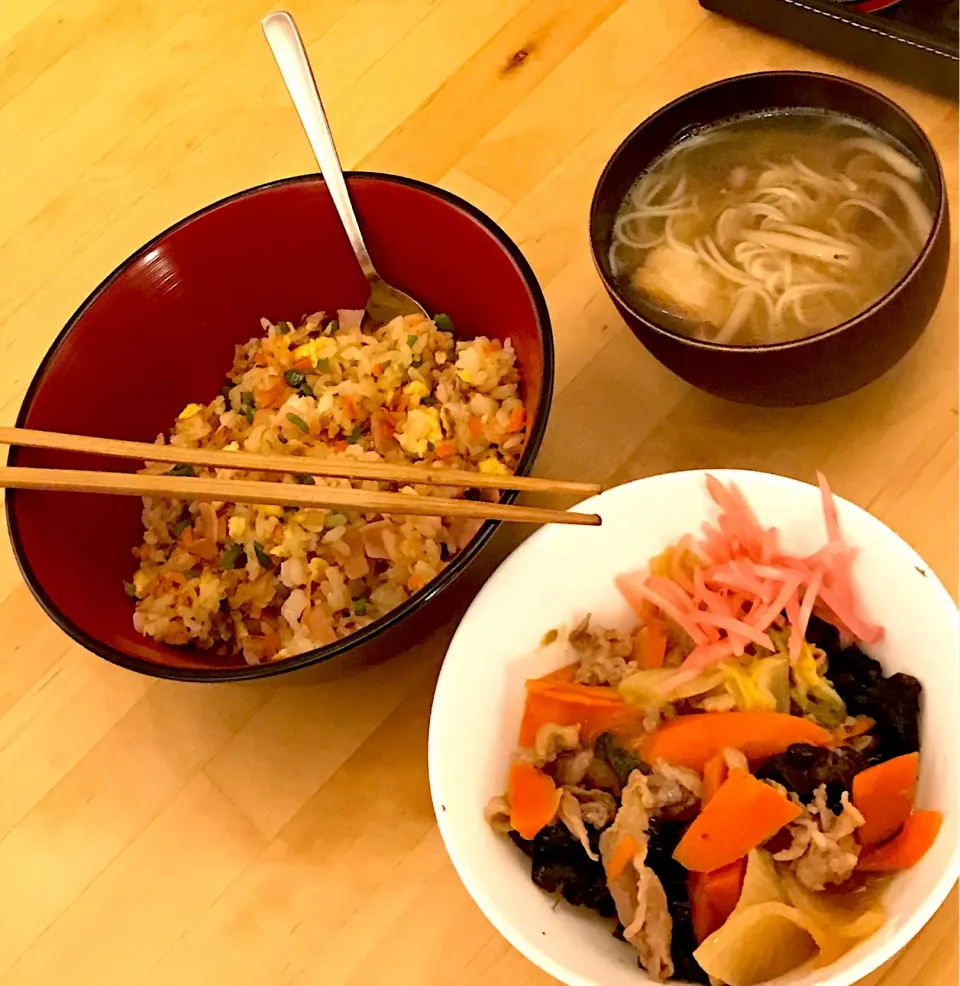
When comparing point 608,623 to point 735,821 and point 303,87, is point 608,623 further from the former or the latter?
point 303,87

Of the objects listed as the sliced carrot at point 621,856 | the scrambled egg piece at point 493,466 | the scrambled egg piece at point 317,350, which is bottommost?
the sliced carrot at point 621,856

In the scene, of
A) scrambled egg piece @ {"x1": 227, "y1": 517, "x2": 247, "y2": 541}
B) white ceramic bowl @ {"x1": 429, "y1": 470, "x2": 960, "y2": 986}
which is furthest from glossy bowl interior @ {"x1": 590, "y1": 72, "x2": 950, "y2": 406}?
scrambled egg piece @ {"x1": 227, "y1": 517, "x2": 247, "y2": 541}

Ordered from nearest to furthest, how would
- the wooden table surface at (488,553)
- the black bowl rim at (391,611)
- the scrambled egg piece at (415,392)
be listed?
the black bowl rim at (391,611) → the wooden table surface at (488,553) → the scrambled egg piece at (415,392)

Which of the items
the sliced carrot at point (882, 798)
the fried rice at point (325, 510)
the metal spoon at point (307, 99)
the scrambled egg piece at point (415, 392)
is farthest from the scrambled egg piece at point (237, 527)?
the sliced carrot at point (882, 798)

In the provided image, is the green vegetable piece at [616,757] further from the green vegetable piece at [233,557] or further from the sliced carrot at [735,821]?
the green vegetable piece at [233,557]

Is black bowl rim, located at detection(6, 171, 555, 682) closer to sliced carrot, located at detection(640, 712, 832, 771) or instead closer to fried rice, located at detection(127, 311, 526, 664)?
fried rice, located at detection(127, 311, 526, 664)

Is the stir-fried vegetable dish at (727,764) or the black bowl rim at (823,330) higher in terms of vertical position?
the black bowl rim at (823,330)
